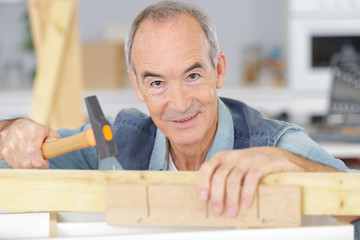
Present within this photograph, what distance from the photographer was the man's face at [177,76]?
1.31 m

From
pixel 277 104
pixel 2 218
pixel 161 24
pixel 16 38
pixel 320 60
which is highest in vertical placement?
pixel 16 38

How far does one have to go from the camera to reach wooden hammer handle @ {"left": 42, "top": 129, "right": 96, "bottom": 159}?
3.58ft

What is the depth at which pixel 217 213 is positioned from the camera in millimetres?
874

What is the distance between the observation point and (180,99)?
1344 millimetres

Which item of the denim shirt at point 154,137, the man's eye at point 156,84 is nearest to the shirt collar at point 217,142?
the denim shirt at point 154,137

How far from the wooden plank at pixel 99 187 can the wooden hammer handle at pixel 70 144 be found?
0.17m

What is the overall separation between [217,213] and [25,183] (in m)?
0.34

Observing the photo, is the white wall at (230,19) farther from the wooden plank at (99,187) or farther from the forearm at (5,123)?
the wooden plank at (99,187)

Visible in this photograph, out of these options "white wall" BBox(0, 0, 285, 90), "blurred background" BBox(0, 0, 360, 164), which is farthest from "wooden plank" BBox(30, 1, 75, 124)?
"white wall" BBox(0, 0, 285, 90)

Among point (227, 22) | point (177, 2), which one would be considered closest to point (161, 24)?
point (177, 2)

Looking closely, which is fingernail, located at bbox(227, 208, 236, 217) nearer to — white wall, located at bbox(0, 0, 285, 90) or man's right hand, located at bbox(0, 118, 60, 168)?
man's right hand, located at bbox(0, 118, 60, 168)

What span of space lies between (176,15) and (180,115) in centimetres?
25

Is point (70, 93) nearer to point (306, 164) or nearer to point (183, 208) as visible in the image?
point (306, 164)

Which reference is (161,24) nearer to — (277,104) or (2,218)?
(2,218)
